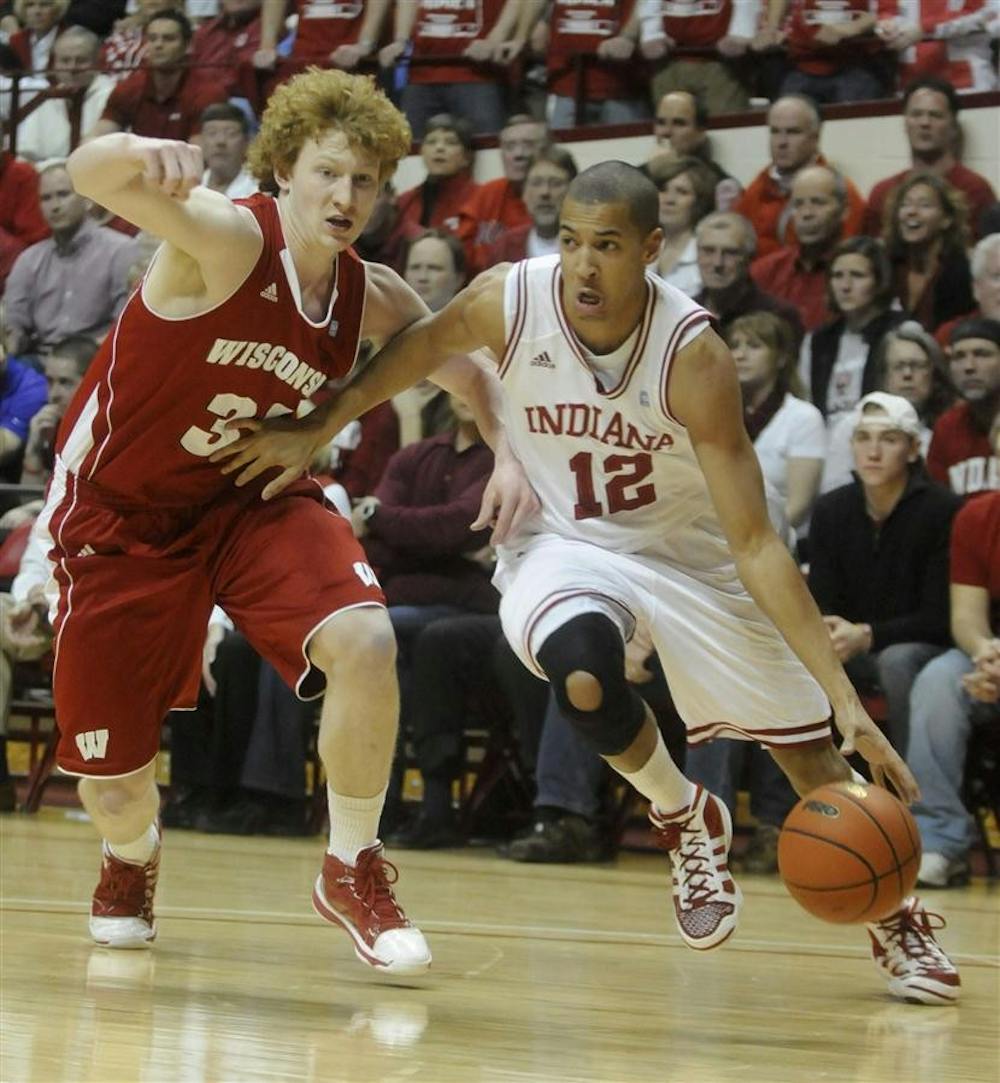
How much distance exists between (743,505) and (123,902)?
1.85 m

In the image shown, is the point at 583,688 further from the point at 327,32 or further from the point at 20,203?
the point at 20,203

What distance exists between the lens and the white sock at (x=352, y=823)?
4.38 meters

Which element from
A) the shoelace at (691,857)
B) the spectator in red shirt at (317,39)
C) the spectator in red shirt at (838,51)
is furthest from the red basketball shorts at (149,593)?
the spectator in red shirt at (317,39)

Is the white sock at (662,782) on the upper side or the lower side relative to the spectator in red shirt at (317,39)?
lower

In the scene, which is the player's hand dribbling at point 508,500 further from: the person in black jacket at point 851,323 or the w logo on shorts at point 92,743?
the person in black jacket at point 851,323

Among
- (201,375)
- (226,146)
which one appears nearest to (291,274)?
(201,375)

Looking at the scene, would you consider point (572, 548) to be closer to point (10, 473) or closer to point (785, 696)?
point (785, 696)

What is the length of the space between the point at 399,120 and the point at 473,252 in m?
5.30

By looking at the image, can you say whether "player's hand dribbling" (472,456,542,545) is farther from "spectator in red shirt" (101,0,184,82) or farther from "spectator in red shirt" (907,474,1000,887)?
"spectator in red shirt" (101,0,184,82)

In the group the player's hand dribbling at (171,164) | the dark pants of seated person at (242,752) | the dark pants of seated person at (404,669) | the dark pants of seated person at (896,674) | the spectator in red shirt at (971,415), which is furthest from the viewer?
the dark pants of seated person at (242,752)

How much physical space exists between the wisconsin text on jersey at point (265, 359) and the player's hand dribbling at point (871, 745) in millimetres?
1442

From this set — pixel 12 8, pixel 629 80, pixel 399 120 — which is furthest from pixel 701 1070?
pixel 12 8

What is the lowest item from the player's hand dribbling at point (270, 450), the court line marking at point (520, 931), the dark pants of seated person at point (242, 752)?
the dark pants of seated person at point (242, 752)

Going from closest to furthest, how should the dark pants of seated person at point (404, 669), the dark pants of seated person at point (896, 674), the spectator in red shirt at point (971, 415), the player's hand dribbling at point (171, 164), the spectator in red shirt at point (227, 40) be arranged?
the player's hand dribbling at point (171, 164)
the dark pants of seated person at point (896, 674)
the spectator in red shirt at point (971, 415)
the dark pants of seated person at point (404, 669)
the spectator in red shirt at point (227, 40)
